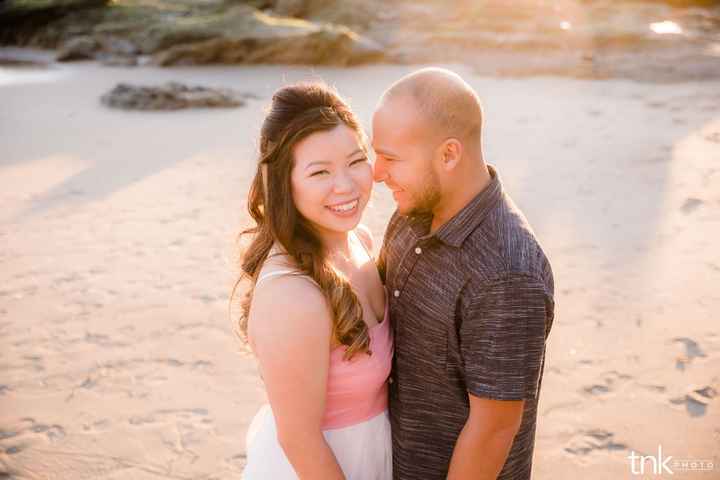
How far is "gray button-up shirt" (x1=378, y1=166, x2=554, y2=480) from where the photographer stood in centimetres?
190

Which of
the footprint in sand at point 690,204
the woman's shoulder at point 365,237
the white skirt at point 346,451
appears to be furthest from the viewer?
the footprint in sand at point 690,204

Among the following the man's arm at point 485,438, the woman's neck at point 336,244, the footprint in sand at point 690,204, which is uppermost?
the woman's neck at point 336,244

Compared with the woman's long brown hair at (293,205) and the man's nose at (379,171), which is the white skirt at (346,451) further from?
the man's nose at (379,171)

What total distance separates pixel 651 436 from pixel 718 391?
705 mm

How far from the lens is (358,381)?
7.29 ft

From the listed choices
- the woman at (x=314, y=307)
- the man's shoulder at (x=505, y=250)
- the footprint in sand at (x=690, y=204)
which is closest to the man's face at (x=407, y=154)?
the woman at (x=314, y=307)

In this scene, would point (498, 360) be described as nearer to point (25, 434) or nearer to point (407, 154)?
point (407, 154)

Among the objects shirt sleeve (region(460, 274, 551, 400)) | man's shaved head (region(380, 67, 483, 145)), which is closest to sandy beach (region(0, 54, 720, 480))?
shirt sleeve (region(460, 274, 551, 400))

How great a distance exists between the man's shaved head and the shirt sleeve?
57 centimetres

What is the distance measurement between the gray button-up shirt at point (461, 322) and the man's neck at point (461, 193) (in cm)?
4

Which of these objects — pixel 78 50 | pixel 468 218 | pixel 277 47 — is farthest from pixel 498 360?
pixel 78 50

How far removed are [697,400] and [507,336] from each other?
9.47 ft

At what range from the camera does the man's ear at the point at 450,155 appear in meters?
2.13

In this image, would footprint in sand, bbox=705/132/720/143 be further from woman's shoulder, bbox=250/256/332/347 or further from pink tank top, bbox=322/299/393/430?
woman's shoulder, bbox=250/256/332/347
